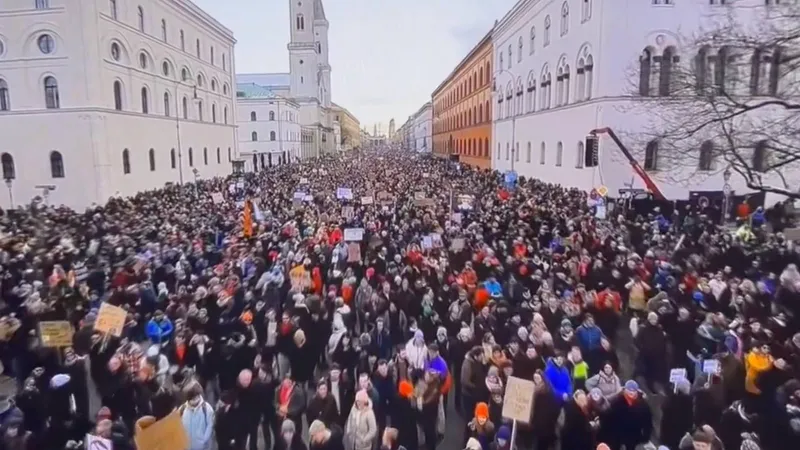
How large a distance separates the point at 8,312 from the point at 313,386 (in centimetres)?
579

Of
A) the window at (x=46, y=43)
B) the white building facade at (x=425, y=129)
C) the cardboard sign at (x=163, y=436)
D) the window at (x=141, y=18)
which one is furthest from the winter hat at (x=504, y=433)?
the white building facade at (x=425, y=129)

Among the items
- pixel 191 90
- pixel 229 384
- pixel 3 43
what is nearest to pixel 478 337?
pixel 229 384

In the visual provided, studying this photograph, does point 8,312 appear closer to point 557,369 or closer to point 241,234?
point 241,234

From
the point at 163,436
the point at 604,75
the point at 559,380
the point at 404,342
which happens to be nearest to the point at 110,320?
the point at 163,436

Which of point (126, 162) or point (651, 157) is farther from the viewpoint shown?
point (126, 162)

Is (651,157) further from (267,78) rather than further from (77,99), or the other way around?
(267,78)

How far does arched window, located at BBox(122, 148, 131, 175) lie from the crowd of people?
1724 centimetres

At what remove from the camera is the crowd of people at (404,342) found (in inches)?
258

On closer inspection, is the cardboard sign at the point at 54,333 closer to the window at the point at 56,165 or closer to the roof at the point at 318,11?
the window at the point at 56,165

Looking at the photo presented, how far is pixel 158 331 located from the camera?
29.0 feet

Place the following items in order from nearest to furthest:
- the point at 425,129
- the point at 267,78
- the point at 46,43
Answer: the point at 46,43
the point at 267,78
the point at 425,129

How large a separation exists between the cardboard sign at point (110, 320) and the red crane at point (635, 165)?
20673 millimetres

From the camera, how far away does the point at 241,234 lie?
17.4 meters

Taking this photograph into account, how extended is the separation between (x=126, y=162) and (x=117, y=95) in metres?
3.71
